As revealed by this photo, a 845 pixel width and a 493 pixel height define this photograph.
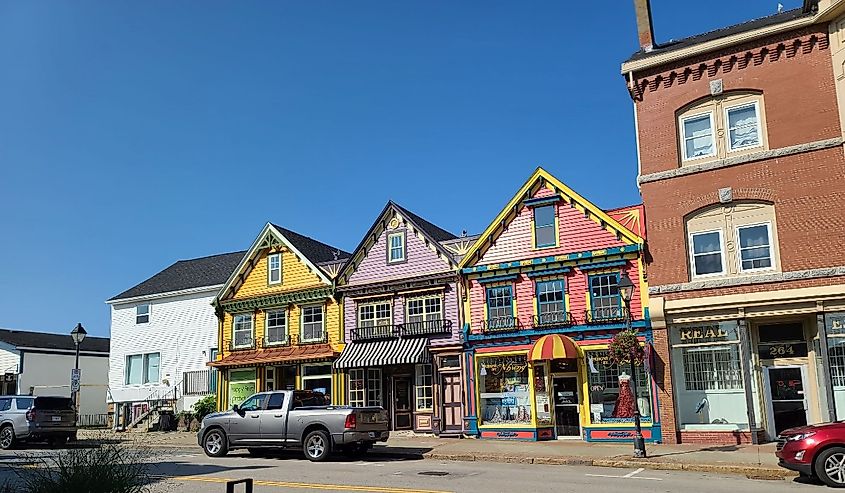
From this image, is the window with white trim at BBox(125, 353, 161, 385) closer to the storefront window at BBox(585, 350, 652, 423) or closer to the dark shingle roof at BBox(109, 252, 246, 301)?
the dark shingle roof at BBox(109, 252, 246, 301)

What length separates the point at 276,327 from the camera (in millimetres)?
30375

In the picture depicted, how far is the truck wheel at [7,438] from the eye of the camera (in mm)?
25000

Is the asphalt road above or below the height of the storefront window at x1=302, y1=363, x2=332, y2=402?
below

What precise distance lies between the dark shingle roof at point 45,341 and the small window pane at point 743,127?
39102 millimetres

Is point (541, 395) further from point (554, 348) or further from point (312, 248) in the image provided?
point (312, 248)

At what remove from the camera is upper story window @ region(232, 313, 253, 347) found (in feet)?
102

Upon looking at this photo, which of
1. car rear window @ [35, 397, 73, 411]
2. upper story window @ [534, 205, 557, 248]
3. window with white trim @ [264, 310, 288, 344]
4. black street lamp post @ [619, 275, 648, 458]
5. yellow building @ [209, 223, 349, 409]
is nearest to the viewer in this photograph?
black street lamp post @ [619, 275, 648, 458]

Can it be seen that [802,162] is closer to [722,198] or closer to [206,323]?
Answer: [722,198]

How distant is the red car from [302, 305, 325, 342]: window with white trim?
18.3 metres

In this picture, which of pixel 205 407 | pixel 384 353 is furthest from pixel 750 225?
pixel 205 407

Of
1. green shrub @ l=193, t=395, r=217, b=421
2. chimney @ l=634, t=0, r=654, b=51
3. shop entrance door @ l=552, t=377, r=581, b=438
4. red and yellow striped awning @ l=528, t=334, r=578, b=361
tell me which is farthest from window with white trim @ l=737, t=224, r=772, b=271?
green shrub @ l=193, t=395, r=217, b=421

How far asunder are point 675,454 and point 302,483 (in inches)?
378

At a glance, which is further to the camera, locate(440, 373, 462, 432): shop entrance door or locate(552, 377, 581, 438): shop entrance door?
locate(440, 373, 462, 432): shop entrance door

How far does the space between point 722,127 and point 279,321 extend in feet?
59.1
